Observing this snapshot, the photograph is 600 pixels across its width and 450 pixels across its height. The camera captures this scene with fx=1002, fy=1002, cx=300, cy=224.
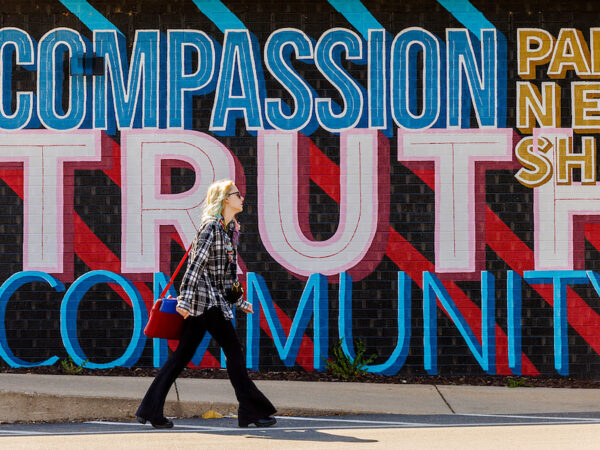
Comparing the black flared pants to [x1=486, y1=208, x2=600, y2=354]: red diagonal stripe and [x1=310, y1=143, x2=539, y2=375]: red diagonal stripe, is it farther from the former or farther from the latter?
[x1=486, y1=208, x2=600, y2=354]: red diagonal stripe

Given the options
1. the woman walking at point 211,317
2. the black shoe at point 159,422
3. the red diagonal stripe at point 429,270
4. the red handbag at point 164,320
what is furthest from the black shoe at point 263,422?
the red diagonal stripe at point 429,270

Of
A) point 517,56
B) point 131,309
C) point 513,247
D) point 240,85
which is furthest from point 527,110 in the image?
point 131,309

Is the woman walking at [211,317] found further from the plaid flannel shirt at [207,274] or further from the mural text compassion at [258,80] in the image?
the mural text compassion at [258,80]

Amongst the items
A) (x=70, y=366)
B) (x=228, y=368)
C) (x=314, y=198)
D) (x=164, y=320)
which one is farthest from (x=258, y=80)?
(x=228, y=368)

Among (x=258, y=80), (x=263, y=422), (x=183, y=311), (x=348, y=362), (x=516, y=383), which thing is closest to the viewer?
(x=183, y=311)

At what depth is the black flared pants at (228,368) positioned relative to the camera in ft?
26.0

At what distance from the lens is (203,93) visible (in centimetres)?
1090

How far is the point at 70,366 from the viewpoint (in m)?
10.8

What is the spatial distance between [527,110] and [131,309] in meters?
4.81

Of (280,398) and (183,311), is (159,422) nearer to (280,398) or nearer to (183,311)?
(183,311)

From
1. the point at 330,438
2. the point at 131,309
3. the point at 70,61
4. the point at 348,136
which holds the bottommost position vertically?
the point at 330,438

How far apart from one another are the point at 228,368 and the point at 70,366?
3.40m

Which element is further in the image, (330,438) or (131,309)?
(131,309)

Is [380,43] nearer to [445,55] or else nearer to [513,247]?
[445,55]
